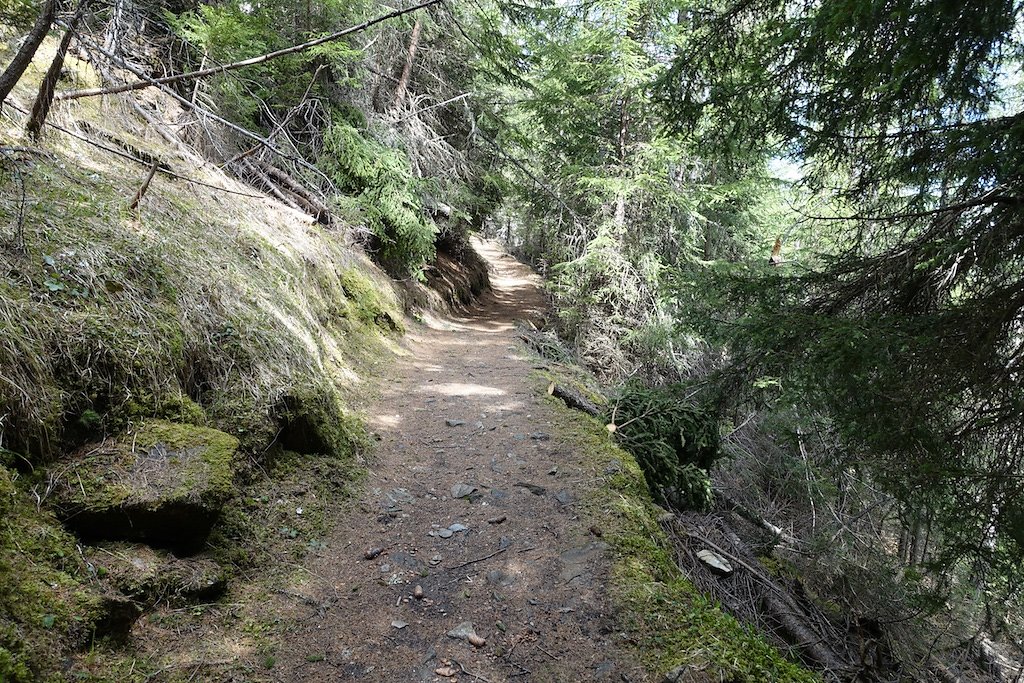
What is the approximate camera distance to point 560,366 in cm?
995

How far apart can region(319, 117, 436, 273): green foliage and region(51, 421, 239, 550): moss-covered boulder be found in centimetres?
757

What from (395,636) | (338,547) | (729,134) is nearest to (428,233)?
(729,134)

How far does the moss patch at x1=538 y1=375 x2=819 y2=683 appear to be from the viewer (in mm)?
2795

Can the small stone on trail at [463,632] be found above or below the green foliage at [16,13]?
below

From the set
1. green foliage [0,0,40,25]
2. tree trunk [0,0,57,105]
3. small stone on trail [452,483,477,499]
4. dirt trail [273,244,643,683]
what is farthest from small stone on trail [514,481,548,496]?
green foliage [0,0,40,25]

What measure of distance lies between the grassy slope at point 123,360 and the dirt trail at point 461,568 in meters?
0.35

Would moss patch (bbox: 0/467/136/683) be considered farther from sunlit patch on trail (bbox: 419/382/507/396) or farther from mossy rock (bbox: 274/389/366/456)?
sunlit patch on trail (bbox: 419/382/507/396)

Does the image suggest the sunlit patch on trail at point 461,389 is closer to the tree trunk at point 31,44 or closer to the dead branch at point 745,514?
the dead branch at point 745,514

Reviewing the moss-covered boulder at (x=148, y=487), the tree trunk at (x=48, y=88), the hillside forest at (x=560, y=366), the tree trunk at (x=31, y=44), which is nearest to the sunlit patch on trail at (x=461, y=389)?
the hillside forest at (x=560, y=366)

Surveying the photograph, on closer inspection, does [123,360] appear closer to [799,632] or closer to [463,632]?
[463,632]

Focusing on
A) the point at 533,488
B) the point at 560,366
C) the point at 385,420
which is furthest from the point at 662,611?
the point at 560,366

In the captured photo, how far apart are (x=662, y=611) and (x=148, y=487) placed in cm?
299

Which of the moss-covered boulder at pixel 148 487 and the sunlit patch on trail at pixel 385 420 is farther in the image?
the sunlit patch on trail at pixel 385 420

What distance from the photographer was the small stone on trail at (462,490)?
15.3 feet
